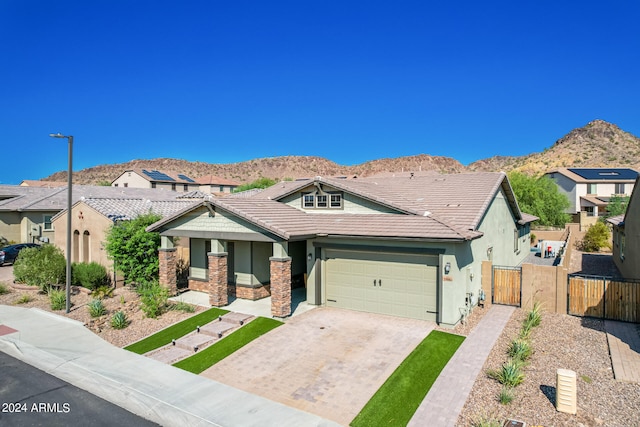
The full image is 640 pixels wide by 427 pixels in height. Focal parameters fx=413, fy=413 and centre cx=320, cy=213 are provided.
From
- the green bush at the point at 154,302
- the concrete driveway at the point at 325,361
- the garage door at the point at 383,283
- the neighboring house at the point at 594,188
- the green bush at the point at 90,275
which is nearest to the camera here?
the concrete driveway at the point at 325,361

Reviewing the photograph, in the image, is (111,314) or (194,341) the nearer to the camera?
(194,341)

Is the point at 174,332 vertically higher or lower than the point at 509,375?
lower

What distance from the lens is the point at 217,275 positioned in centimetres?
1612

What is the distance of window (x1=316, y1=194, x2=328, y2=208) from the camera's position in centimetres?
1771

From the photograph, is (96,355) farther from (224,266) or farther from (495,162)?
(495,162)

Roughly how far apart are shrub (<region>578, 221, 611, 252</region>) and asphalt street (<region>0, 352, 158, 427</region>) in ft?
121

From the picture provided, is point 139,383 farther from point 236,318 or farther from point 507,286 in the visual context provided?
point 507,286

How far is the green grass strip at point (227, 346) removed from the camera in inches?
446

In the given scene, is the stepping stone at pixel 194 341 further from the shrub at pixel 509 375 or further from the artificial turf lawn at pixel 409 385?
the shrub at pixel 509 375

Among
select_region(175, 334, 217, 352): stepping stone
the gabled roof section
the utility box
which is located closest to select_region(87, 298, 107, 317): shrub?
select_region(175, 334, 217, 352): stepping stone

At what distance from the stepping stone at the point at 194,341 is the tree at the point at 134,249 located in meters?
7.31

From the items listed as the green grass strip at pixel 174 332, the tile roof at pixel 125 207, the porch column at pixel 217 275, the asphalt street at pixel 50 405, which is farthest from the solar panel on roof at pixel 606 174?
the asphalt street at pixel 50 405

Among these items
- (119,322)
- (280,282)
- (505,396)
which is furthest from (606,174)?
(119,322)

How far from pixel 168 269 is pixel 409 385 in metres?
12.1
